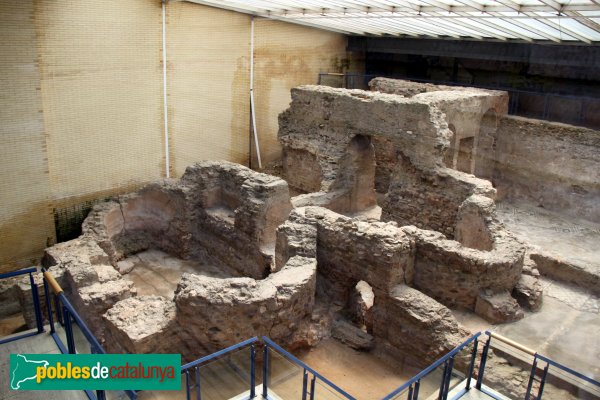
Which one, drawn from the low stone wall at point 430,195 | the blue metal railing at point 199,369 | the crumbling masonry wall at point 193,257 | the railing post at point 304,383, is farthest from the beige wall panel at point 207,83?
the railing post at point 304,383

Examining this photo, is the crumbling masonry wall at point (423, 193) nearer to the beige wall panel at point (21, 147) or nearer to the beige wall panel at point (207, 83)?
the beige wall panel at point (207, 83)

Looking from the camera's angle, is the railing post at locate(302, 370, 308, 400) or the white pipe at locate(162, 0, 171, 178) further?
the white pipe at locate(162, 0, 171, 178)

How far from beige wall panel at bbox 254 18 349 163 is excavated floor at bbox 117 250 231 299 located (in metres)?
5.25

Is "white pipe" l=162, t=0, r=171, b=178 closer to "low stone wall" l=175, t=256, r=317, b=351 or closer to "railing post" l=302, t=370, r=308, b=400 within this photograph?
"low stone wall" l=175, t=256, r=317, b=351

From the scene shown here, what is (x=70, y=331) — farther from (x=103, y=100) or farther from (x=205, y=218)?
(x=103, y=100)

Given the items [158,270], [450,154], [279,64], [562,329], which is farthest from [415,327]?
[279,64]

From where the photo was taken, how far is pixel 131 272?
1148cm

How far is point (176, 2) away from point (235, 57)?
233cm

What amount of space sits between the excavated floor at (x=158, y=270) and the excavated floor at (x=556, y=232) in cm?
694

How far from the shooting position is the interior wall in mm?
10648

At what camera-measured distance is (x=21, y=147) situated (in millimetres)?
10734

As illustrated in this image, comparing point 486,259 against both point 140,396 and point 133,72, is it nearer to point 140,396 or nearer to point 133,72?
point 140,396

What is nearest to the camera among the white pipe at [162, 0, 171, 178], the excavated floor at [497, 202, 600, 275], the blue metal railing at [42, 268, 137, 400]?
the blue metal railing at [42, 268, 137, 400]

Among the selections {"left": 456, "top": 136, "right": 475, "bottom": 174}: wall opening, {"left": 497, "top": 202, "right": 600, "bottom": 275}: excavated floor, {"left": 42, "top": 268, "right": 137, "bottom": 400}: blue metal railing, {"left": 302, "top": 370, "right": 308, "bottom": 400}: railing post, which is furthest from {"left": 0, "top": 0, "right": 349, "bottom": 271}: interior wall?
{"left": 302, "top": 370, "right": 308, "bottom": 400}: railing post
